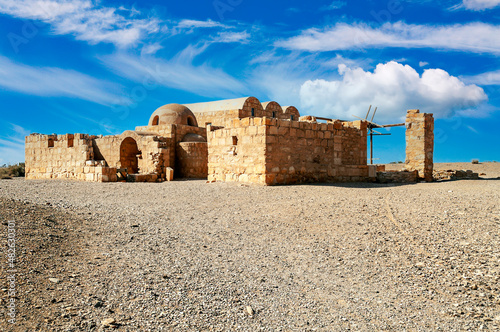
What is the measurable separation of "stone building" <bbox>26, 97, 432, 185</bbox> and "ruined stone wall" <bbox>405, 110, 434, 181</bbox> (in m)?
0.04

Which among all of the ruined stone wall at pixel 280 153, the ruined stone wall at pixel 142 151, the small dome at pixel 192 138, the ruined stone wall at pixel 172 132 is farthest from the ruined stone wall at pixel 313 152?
the small dome at pixel 192 138

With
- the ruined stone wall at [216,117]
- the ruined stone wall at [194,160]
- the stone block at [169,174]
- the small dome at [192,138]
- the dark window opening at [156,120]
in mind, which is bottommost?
the stone block at [169,174]

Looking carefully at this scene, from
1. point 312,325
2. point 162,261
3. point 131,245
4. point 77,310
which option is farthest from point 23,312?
point 312,325

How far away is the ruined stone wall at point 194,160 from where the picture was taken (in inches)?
653

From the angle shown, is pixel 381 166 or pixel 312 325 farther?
pixel 381 166

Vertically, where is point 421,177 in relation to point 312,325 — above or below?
above

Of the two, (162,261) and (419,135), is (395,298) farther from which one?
(419,135)

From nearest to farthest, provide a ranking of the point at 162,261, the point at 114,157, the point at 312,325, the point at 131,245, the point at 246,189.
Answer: the point at 312,325
the point at 162,261
the point at 131,245
the point at 246,189
the point at 114,157

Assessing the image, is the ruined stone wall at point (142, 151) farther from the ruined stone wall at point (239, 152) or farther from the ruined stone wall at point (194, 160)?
the ruined stone wall at point (239, 152)

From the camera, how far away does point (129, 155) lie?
17.7 m

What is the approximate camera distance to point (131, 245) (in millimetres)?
4418

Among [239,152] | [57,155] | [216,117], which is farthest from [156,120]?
[239,152]

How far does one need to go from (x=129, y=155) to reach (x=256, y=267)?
15140mm

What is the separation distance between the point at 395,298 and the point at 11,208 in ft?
16.9
